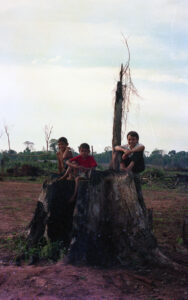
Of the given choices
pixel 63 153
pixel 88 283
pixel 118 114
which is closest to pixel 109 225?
pixel 88 283

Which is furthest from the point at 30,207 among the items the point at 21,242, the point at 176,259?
the point at 176,259

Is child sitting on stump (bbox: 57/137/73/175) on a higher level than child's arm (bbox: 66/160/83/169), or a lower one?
higher

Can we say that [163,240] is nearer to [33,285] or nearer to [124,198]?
[124,198]

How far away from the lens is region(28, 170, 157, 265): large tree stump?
179 inches

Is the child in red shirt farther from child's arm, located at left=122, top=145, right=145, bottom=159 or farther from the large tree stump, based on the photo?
the large tree stump

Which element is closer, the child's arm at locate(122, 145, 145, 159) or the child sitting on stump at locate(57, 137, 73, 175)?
the child's arm at locate(122, 145, 145, 159)

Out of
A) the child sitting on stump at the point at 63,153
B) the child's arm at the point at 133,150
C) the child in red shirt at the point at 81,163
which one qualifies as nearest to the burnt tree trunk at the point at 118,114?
the child sitting on stump at the point at 63,153

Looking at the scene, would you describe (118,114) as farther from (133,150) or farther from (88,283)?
(88,283)

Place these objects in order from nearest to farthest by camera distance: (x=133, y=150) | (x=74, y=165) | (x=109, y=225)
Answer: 1. (x=109, y=225)
2. (x=133, y=150)
3. (x=74, y=165)

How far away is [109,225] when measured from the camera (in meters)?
4.71

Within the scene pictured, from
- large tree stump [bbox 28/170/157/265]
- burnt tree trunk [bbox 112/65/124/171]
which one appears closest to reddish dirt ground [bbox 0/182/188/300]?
large tree stump [bbox 28/170/157/265]

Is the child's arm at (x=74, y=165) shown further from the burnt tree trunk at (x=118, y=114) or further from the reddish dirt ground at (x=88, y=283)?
the burnt tree trunk at (x=118, y=114)

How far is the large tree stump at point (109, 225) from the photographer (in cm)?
455

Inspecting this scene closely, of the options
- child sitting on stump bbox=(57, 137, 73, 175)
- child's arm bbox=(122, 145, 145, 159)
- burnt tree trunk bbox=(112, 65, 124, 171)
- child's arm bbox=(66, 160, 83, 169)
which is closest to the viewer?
child's arm bbox=(122, 145, 145, 159)
